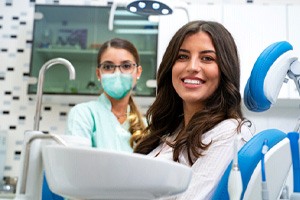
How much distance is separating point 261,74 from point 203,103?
0.46m

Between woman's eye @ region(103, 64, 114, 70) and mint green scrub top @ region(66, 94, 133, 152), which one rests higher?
woman's eye @ region(103, 64, 114, 70)

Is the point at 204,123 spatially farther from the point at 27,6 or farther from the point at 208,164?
the point at 27,6

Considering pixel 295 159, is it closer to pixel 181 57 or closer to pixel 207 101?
pixel 207 101

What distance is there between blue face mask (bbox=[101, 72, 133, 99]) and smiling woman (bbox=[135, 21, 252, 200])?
0.73 metres

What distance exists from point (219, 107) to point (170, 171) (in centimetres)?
62

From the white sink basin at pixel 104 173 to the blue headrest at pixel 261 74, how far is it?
1.14 ft

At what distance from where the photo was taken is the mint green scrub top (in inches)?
84.9

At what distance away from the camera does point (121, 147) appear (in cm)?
218

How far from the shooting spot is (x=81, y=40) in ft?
10.4

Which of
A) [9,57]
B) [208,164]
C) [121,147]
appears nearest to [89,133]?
[121,147]

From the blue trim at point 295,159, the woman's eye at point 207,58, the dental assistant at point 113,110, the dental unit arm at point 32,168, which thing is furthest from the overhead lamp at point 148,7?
the blue trim at point 295,159

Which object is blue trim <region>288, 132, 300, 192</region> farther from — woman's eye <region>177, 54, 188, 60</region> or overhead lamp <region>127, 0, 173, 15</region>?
overhead lamp <region>127, 0, 173, 15</region>

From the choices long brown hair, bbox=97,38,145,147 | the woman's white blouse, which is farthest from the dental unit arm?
long brown hair, bbox=97,38,145,147

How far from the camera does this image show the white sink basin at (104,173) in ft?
2.39
